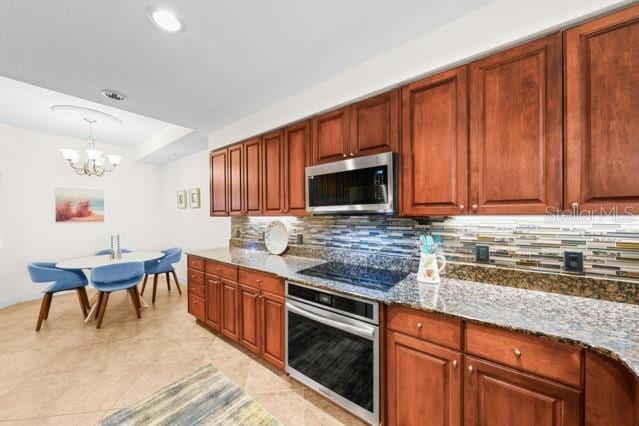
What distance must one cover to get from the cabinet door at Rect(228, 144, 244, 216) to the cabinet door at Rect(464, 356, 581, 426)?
2559 mm

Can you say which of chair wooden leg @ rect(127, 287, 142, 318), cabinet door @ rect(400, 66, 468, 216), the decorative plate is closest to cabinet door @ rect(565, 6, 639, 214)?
cabinet door @ rect(400, 66, 468, 216)

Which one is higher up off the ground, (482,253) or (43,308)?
(482,253)

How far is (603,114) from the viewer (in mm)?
1101

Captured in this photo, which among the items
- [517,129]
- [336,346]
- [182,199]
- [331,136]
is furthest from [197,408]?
[182,199]

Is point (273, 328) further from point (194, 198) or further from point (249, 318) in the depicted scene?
point (194, 198)

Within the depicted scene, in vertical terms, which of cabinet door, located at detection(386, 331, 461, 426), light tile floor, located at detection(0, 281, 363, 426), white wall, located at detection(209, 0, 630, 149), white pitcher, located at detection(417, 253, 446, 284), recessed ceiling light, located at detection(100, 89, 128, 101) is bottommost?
light tile floor, located at detection(0, 281, 363, 426)

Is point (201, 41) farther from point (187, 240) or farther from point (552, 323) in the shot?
point (187, 240)

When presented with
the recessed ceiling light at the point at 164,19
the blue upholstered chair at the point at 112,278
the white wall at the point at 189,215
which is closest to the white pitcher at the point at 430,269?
the recessed ceiling light at the point at 164,19

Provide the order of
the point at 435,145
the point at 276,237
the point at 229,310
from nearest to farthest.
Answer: the point at 435,145 < the point at 229,310 < the point at 276,237

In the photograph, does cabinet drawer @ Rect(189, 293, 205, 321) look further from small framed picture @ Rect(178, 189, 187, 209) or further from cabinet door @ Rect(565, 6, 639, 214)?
cabinet door @ Rect(565, 6, 639, 214)

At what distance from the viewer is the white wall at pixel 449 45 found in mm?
1192

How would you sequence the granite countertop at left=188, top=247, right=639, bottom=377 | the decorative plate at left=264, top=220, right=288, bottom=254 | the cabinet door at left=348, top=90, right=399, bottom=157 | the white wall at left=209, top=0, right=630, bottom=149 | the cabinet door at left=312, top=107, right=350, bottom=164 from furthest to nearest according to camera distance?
the decorative plate at left=264, top=220, right=288, bottom=254
the cabinet door at left=312, top=107, right=350, bottom=164
the cabinet door at left=348, top=90, right=399, bottom=157
the white wall at left=209, top=0, right=630, bottom=149
the granite countertop at left=188, top=247, right=639, bottom=377

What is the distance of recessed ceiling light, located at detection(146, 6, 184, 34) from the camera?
137cm

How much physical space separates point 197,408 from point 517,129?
2.65 meters
